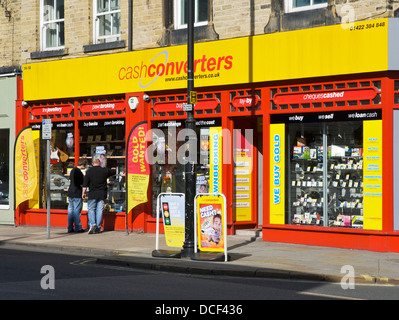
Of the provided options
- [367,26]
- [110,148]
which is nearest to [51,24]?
[110,148]

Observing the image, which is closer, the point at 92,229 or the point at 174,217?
the point at 174,217

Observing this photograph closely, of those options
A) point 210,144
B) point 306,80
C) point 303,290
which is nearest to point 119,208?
point 210,144

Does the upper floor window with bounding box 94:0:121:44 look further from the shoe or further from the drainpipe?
the shoe

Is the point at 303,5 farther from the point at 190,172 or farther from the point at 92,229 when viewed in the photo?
the point at 92,229

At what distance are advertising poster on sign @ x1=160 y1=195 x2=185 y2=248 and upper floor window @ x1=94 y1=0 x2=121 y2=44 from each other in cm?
713

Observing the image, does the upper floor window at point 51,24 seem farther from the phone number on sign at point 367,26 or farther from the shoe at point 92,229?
the phone number on sign at point 367,26

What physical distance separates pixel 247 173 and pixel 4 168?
26.8ft

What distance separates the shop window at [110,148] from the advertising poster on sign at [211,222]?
6.29 m

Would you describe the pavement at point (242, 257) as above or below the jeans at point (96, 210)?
below

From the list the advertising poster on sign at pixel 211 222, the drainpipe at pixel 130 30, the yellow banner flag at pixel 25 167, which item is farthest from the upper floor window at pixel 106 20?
the advertising poster on sign at pixel 211 222

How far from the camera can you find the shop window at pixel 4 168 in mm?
21281

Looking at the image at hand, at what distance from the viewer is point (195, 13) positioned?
17.9 metres

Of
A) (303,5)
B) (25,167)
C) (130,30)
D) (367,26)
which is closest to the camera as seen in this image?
(367,26)

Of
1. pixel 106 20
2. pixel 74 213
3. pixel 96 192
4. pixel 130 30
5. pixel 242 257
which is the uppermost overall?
pixel 106 20
